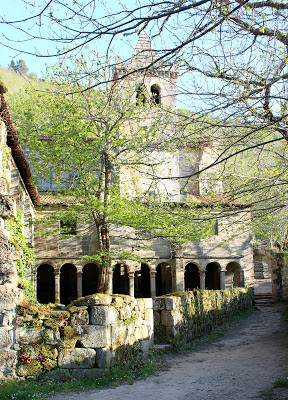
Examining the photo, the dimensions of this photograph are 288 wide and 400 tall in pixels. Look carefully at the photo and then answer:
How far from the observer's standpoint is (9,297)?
6.96 metres

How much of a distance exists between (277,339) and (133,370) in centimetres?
503

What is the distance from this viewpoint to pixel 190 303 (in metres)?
11.7

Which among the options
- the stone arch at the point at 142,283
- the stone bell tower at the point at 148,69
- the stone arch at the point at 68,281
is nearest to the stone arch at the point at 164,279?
the stone arch at the point at 142,283

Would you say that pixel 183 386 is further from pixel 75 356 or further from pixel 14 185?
pixel 14 185

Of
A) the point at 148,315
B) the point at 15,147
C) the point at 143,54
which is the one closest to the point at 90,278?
the point at 15,147

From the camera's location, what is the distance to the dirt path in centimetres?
630

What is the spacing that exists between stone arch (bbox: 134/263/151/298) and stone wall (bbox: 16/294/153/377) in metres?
16.7

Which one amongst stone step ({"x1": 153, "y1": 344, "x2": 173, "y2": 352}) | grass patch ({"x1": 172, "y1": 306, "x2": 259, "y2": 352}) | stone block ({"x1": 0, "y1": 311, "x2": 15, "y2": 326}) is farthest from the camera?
grass patch ({"x1": 172, "y1": 306, "x2": 259, "y2": 352})

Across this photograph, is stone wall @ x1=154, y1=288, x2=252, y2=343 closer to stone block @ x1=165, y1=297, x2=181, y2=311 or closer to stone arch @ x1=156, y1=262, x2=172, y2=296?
stone block @ x1=165, y1=297, x2=181, y2=311

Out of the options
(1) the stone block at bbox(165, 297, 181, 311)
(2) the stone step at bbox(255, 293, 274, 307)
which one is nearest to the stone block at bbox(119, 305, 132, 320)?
(1) the stone block at bbox(165, 297, 181, 311)

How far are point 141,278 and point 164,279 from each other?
136cm

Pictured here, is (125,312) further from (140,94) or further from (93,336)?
(140,94)

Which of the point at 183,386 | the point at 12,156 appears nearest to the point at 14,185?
the point at 12,156

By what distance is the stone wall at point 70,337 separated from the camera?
267 inches
